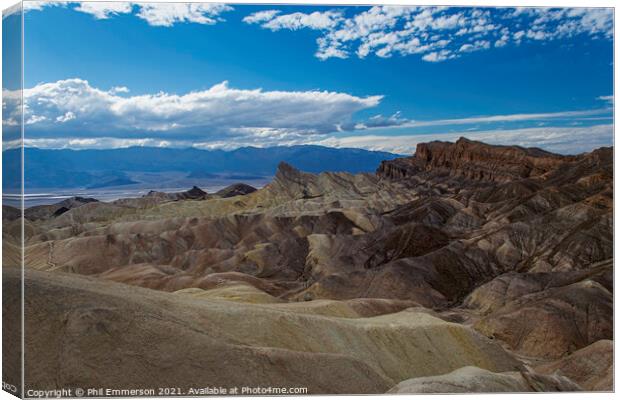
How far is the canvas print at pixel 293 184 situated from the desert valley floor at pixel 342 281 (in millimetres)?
85

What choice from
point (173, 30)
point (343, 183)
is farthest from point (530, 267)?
point (173, 30)

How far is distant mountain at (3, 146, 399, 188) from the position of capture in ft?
61.8

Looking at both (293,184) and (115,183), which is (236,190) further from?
(115,183)

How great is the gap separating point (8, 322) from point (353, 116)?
10.8m

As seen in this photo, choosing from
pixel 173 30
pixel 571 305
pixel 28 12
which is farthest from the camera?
pixel 571 305

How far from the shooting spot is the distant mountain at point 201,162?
18.8 m

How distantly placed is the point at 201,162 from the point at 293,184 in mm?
5379

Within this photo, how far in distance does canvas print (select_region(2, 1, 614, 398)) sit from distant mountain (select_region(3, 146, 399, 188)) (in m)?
0.08

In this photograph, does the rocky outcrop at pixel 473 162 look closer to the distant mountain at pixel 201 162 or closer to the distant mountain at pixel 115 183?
the distant mountain at pixel 201 162

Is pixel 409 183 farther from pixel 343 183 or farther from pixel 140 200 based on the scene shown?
pixel 140 200

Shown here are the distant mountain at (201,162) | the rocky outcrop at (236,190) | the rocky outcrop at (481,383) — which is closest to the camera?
the rocky outcrop at (481,383)

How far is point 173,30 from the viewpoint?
1642 cm

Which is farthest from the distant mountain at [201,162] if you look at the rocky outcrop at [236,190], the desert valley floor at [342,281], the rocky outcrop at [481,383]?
the rocky outcrop at [481,383]

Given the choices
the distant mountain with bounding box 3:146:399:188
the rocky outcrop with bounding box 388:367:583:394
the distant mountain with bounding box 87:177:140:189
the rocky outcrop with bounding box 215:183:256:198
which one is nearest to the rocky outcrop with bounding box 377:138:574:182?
the distant mountain with bounding box 3:146:399:188
